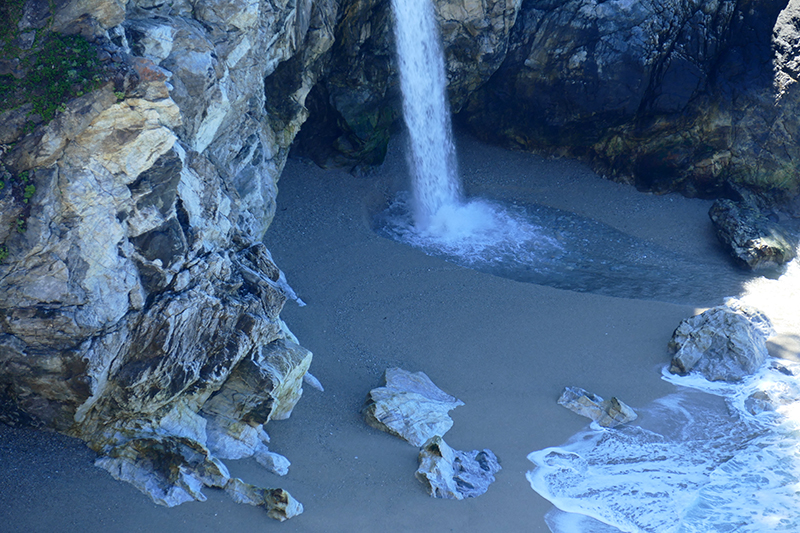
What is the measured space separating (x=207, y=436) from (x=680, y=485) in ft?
16.7

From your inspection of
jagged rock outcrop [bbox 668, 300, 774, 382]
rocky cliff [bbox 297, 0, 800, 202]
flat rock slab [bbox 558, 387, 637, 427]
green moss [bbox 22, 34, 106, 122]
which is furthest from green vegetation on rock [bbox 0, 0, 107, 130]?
jagged rock outcrop [bbox 668, 300, 774, 382]

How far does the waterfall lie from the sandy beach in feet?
1.98

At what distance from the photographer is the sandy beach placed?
18.3ft

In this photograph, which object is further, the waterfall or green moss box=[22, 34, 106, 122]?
the waterfall

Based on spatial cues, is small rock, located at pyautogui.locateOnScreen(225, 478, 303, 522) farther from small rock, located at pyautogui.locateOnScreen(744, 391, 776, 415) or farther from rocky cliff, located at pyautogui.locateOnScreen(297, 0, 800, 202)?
rocky cliff, located at pyautogui.locateOnScreen(297, 0, 800, 202)

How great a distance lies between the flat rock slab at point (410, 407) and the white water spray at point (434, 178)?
→ 11.6 feet

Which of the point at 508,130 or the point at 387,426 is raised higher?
the point at 508,130

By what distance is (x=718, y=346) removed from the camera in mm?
8641

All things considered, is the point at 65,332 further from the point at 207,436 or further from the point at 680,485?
the point at 680,485

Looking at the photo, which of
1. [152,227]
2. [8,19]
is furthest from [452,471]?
[8,19]

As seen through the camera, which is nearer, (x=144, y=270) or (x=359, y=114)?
(x=144, y=270)

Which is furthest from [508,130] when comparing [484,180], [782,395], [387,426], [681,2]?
[387,426]

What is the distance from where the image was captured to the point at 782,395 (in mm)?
8078

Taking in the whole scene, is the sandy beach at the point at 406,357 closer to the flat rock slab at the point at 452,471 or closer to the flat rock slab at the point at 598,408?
the flat rock slab at the point at 452,471
